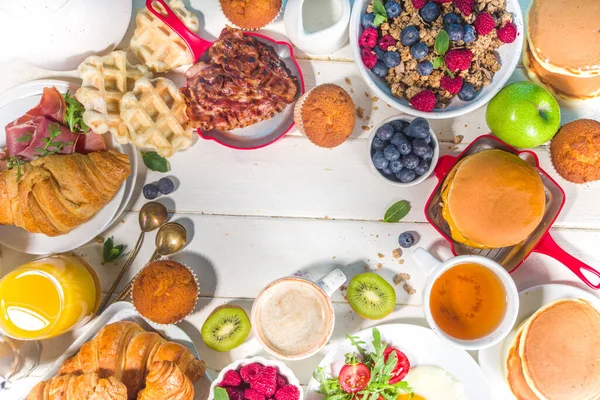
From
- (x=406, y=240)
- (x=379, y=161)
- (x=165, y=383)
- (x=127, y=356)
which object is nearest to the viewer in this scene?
(x=165, y=383)

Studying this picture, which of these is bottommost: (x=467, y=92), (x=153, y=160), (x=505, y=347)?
(x=505, y=347)

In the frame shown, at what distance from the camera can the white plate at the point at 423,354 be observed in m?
1.63

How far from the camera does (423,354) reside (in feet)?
5.45

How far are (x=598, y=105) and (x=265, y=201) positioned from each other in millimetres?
1148

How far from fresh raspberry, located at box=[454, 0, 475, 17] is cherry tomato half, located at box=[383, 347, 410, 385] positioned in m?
1.02

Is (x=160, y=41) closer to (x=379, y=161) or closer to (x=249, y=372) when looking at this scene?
(x=379, y=161)

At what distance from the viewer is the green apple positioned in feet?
5.23

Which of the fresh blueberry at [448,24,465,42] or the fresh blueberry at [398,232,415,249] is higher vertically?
the fresh blueberry at [448,24,465,42]

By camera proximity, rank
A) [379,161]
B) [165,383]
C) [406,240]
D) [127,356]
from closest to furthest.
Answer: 1. [165,383]
2. [127,356]
3. [379,161]
4. [406,240]

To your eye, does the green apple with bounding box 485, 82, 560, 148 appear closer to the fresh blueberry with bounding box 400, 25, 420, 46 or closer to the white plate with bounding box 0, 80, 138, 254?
the fresh blueberry with bounding box 400, 25, 420, 46

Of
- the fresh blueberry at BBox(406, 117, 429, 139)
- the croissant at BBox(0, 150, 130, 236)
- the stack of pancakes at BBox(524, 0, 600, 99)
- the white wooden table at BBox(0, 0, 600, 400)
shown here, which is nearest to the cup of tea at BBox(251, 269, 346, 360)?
the white wooden table at BBox(0, 0, 600, 400)

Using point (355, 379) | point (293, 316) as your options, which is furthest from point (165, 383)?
point (355, 379)

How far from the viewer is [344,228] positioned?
1747 mm

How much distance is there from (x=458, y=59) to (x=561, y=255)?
69cm
